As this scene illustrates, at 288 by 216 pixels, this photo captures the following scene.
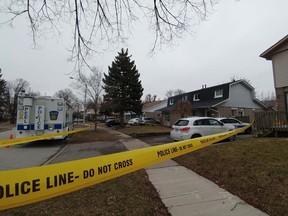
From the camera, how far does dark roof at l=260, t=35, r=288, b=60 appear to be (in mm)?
13740

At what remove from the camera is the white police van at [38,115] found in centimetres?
1341

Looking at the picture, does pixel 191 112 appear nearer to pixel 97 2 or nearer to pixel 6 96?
pixel 97 2

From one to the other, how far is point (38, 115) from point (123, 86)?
2002cm

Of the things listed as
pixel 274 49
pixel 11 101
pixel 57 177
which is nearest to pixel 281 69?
pixel 274 49

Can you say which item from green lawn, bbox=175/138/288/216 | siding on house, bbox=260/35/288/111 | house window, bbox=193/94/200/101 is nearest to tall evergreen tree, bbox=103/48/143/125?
house window, bbox=193/94/200/101

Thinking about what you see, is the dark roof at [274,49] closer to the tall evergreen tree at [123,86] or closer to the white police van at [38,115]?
the white police van at [38,115]

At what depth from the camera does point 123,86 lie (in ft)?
108

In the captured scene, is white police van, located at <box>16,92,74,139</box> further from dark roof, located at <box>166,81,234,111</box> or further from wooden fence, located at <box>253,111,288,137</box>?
dark roof, located at <box>166,81,234,111</box>

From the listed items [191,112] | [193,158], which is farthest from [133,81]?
[193,158]

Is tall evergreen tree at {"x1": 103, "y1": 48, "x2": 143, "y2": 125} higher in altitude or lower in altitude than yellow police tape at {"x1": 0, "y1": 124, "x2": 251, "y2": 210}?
higher

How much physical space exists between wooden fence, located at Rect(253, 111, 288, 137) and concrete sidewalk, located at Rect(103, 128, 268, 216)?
8.32 metres

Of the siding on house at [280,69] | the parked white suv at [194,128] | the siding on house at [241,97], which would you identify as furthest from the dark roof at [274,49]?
the siding on house at [241,97]

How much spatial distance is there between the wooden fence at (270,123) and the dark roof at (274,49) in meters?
4.85

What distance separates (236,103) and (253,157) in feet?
73.6
